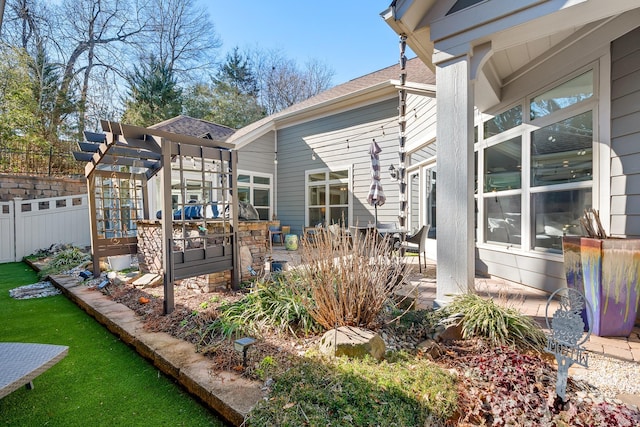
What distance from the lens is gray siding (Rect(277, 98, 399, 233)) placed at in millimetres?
7750

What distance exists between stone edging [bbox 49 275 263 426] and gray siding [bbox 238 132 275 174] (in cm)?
645

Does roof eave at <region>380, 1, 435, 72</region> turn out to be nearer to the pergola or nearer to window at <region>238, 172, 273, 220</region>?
the pergola

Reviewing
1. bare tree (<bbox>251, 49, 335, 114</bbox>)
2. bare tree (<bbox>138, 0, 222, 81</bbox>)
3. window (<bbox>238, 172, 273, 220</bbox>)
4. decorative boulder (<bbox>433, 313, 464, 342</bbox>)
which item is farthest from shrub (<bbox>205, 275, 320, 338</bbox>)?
bare tree (<bbox>138, 0, 222, 81</bbox>)

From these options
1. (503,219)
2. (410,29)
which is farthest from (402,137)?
(410,29)

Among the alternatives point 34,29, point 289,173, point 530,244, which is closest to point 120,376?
point 530,244

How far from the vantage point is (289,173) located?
10086 mm

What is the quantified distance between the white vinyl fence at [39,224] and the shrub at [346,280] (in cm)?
880

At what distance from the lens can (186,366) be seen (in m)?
2.21

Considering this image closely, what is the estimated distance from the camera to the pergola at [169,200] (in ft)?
11.2

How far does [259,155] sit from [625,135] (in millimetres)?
8735

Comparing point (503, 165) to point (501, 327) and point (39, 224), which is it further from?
point (39, 224)

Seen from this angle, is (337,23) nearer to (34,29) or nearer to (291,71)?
(291,71)

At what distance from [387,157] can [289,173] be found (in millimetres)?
3604

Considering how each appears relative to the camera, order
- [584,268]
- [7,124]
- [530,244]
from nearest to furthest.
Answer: [584,268]
[530,244]
[7,124]
